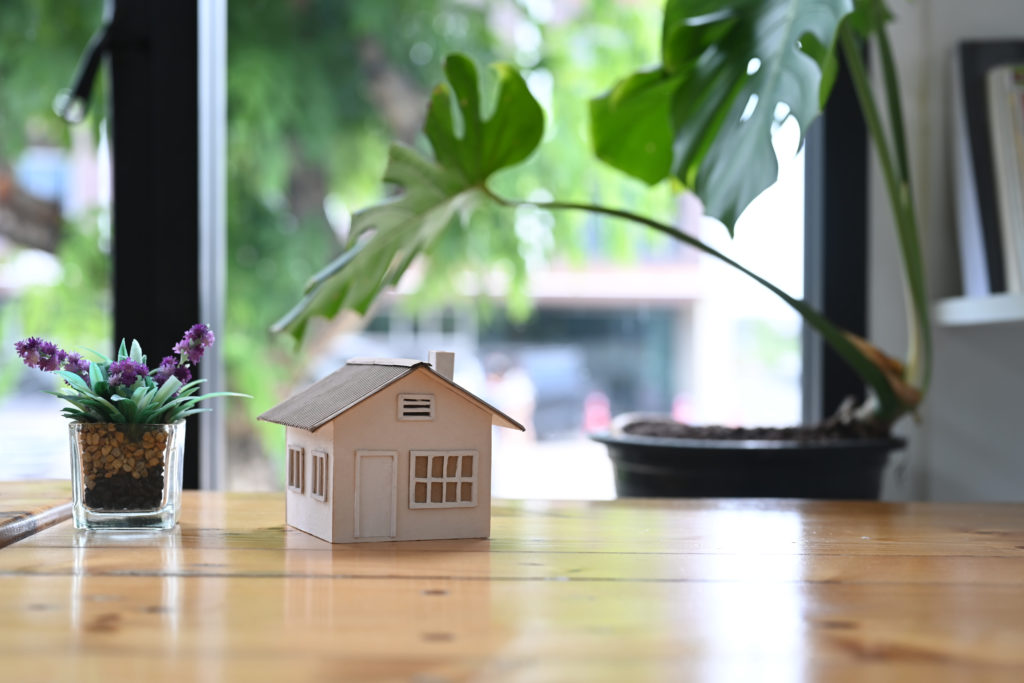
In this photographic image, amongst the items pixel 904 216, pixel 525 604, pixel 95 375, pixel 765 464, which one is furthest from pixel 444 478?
pixel 904 216

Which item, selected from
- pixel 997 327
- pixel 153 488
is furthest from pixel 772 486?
pixel 153 488

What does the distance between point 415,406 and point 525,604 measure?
237 mm

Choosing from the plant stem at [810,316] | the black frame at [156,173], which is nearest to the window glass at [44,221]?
the black frame at [156,173]

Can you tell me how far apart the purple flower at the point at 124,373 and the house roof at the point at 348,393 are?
0.11m

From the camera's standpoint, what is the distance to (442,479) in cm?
Result: 77

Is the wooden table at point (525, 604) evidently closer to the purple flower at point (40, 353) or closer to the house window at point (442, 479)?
the house window at point (442, 479)

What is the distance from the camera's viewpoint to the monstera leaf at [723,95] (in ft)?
3.15

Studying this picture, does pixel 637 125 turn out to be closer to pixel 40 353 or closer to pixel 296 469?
pixel 296 469

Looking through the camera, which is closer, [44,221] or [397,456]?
[397,456]

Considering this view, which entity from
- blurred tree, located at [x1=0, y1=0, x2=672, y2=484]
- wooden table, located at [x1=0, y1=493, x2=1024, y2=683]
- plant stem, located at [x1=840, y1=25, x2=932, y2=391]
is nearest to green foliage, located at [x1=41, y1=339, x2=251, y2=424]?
wooden table, located at [x1=0, y1=493, x2=1024, y2=683]

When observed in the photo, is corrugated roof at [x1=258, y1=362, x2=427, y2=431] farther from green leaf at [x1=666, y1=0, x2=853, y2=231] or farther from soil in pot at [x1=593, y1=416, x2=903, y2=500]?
soil in pot at [x1=593, y1=416, x2=903, y2=500]

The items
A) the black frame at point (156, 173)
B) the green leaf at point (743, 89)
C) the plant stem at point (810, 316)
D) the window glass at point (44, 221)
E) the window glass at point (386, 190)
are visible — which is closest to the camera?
the green leaf at point (743, 89)

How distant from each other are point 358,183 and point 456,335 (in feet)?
2.29

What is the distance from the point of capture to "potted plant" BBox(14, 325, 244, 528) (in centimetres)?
77
